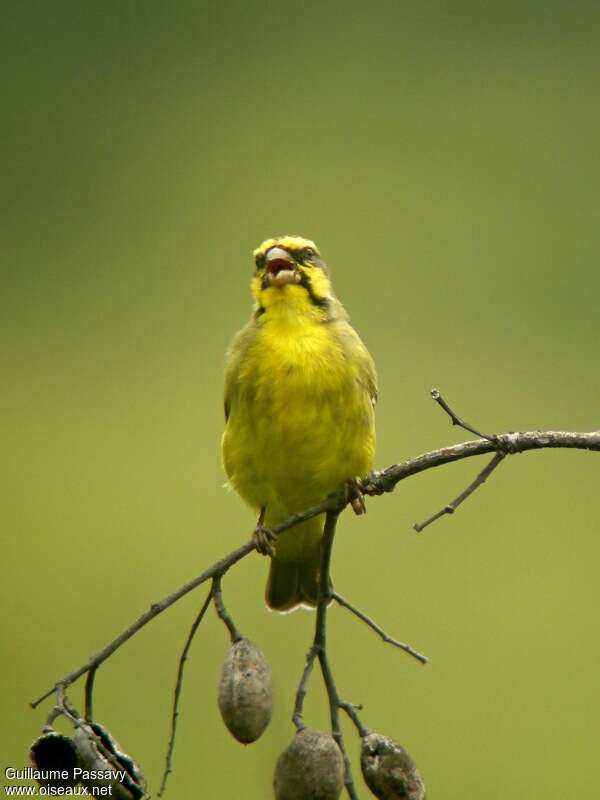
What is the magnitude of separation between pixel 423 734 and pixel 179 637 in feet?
3.61

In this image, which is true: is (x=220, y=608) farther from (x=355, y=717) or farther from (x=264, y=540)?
(x=264, y=540)

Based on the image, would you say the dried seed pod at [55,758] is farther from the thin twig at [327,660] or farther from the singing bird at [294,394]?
the singing bird at [294,394]

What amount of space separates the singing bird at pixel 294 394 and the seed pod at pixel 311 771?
84 cm

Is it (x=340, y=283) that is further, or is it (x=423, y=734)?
(x=340, y=283)

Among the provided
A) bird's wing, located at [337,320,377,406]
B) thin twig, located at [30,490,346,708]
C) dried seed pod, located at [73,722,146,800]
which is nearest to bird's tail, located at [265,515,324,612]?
bird's wing, located at [337,320,377,406]

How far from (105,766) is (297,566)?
148 centimetres

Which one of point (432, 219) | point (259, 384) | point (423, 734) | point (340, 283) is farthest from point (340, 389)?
point (432, 219)

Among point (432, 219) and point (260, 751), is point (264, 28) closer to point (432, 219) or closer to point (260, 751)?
point (432, 219)

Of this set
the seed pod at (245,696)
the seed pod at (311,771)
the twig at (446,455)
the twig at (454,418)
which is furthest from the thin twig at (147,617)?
the twig at (454,418)

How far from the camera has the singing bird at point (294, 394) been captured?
3131mm

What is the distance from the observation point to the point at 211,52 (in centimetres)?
938

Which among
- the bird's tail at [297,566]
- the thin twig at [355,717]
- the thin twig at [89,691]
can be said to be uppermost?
the bird's tail at [297,566]

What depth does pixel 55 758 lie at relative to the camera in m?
2.07

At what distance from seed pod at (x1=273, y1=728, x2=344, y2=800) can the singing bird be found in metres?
0.84
